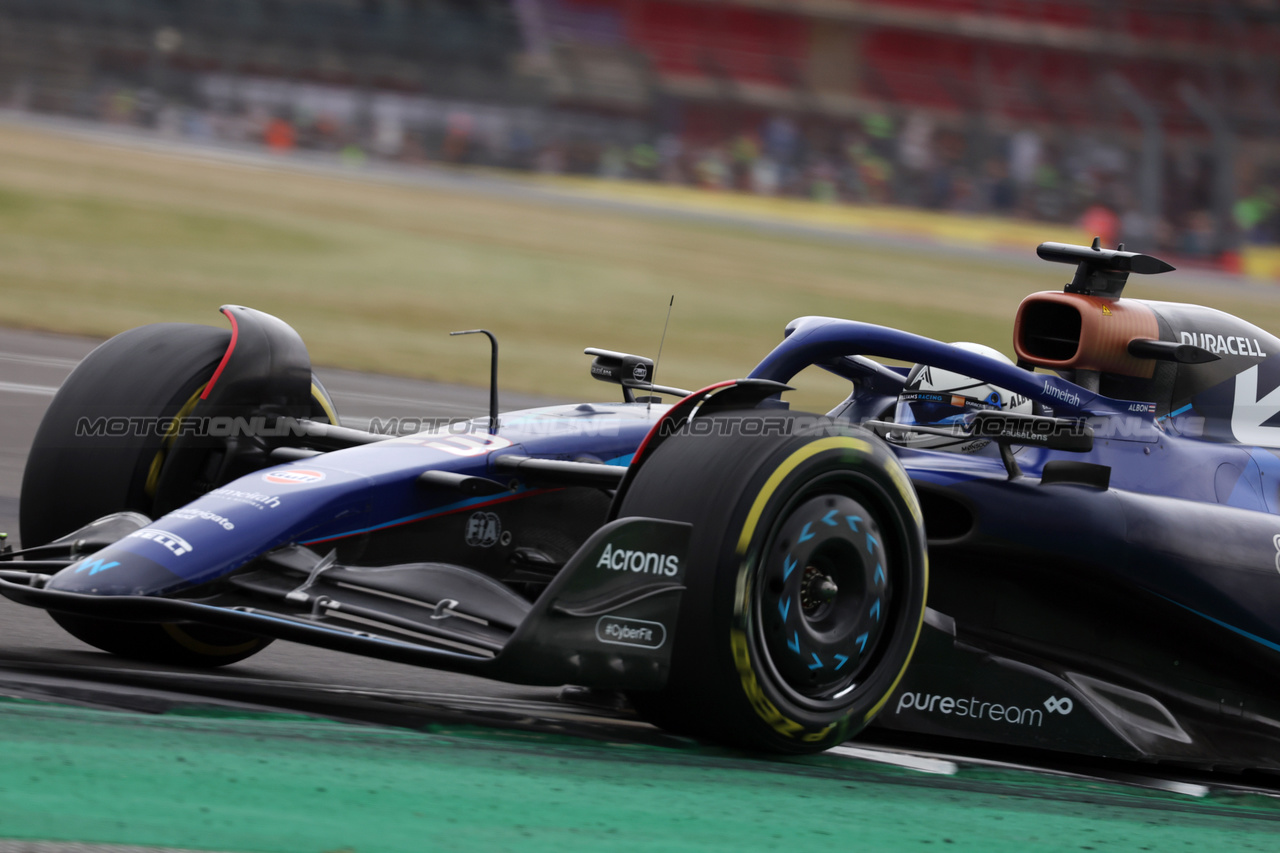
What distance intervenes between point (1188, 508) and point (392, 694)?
2.24 metres

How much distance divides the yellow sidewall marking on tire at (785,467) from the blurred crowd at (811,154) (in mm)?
32914

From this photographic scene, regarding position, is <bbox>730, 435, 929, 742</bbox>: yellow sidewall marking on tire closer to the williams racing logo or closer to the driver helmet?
the williams racing logo

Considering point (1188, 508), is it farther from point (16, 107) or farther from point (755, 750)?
point (16, 107)

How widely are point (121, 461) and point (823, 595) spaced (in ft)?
6.53

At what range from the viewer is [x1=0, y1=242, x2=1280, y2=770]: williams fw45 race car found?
11.1 feet

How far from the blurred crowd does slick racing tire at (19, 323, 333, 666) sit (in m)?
31.7

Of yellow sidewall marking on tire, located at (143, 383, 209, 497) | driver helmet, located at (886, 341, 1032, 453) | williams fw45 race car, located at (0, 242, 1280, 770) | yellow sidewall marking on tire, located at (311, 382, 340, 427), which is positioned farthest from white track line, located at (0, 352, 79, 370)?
driver helmet, located at (886, 341, 1032, 453)

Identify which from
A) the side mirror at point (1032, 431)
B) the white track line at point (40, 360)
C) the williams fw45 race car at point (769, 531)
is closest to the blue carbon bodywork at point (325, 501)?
the williams fw45 race car at point (769, 531)

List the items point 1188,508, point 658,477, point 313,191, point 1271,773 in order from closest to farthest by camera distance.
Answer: point 658,477
point 1188,508
point 1271,773
point 313,191

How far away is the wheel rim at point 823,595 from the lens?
348cm

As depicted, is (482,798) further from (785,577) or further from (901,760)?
(901,760)

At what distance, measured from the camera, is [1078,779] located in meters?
4.02

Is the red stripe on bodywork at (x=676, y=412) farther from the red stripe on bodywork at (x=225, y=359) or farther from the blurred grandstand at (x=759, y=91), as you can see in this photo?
the blurred grandstand at (x=759, y=91)

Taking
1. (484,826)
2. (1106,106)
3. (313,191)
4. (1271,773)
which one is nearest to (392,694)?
(484,826)
